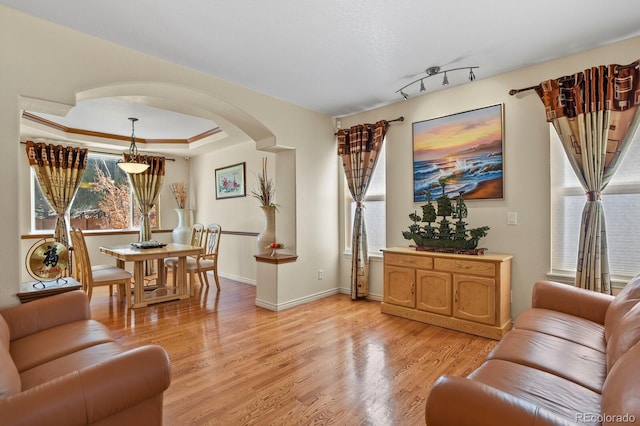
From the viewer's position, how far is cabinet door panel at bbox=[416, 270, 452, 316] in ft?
10.8

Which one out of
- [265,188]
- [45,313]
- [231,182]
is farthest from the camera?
[231,182]

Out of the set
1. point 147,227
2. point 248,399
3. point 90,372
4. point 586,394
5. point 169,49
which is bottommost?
point 248,399

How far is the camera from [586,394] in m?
1.33

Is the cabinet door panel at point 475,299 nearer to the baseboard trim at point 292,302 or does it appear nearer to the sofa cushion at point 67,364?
the baseboard trim at point 292,302

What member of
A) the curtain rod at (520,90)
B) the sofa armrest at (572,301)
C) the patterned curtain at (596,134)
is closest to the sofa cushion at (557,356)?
the sofa armrest at (572,301)

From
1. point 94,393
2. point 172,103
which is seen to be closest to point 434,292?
point 94,393

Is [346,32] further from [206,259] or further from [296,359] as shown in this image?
[206,259]

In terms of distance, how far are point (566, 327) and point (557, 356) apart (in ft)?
1.59

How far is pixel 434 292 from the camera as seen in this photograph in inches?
133

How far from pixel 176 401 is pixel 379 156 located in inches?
138

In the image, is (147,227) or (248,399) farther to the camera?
(147,227)

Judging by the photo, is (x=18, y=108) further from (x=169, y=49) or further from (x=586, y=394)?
(x=586, y=394)

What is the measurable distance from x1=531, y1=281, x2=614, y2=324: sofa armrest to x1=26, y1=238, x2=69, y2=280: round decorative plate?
3.68m

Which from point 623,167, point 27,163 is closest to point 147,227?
point 27,163
